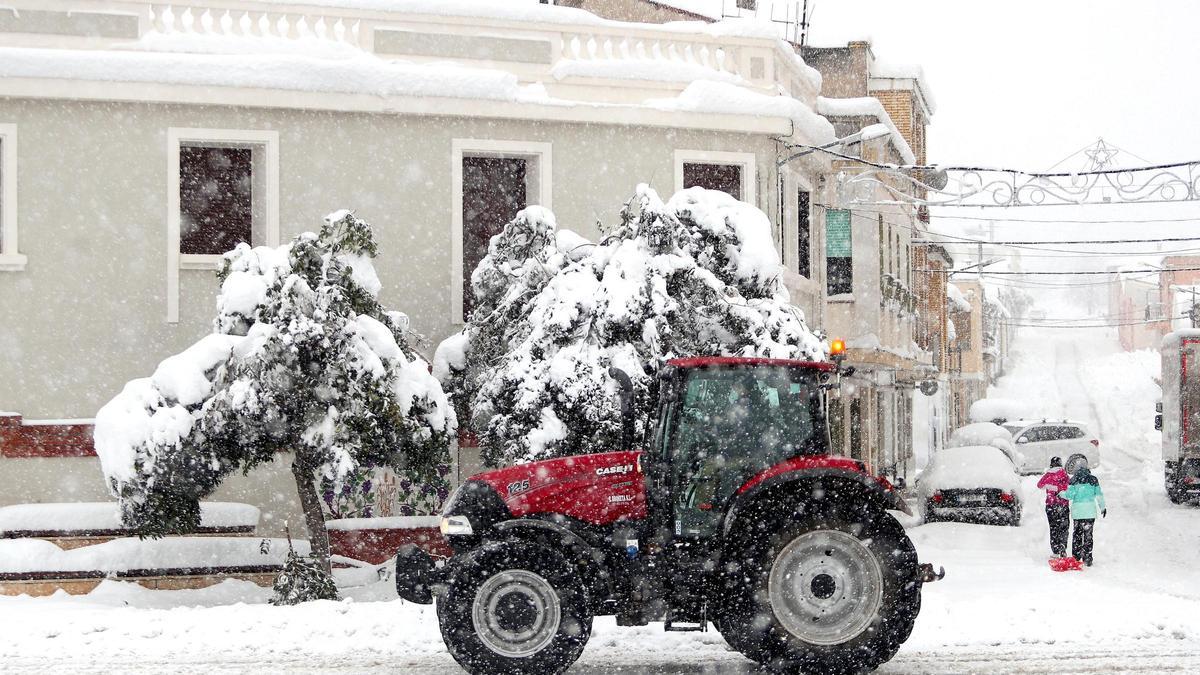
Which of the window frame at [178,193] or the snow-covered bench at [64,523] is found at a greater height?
the window frame at [178,193]

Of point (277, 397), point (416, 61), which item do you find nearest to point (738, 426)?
point (277, 397)

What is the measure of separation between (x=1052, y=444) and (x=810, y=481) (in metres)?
30.2

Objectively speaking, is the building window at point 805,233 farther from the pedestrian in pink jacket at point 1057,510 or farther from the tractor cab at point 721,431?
the tractor cab at point 721,431

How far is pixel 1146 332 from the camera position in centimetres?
9294

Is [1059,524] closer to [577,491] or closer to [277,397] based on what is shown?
[277,397]

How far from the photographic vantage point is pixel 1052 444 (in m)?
36.4

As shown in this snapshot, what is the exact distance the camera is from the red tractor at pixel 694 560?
27.4 ft

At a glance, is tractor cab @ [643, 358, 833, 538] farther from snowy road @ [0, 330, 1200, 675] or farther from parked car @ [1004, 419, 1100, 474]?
parked car @ [1004, 419, 1100, 474]

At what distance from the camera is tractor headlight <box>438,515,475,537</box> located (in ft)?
28.3

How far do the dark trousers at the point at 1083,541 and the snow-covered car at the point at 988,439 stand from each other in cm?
1412

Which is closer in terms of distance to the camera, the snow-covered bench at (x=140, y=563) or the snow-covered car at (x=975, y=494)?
the snow-covered bench at (x=140, y=563)

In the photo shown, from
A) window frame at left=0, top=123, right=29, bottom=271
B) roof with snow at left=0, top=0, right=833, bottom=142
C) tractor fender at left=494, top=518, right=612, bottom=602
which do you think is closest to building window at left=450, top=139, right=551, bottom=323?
roof with snow at left=0, top=0, right=833, bottom=142

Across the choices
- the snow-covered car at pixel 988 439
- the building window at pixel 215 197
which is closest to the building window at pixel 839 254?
the building window at pixel 215 197

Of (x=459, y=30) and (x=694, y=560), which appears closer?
(x=694, y=560)
